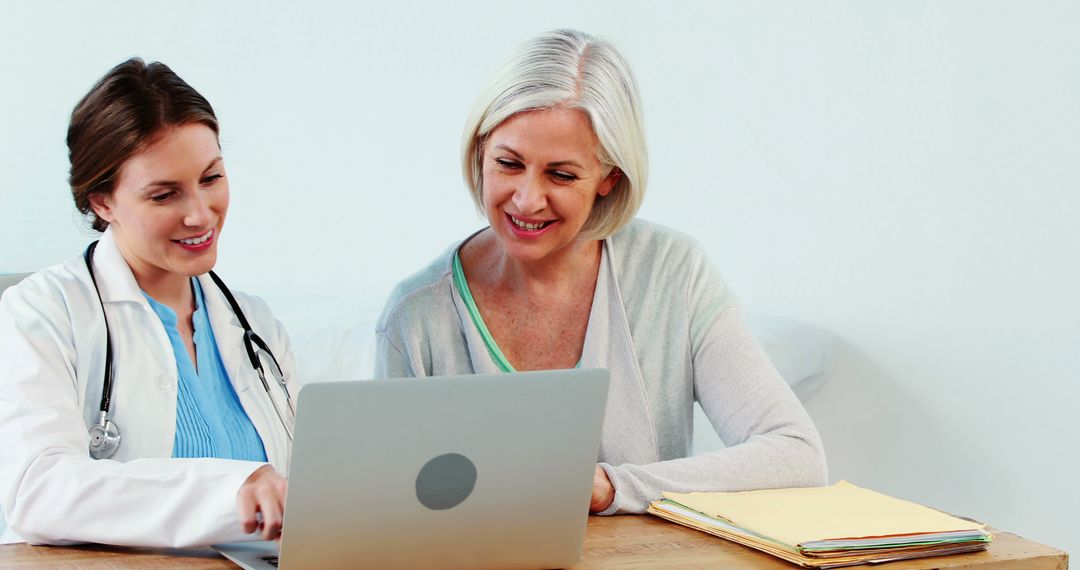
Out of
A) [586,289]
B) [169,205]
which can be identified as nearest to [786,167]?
[586,289]

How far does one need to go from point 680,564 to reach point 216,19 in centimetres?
193

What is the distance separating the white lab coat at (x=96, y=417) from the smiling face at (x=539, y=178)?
1.45 feet

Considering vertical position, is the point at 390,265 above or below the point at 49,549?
above

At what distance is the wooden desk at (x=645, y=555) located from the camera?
1.22 metres

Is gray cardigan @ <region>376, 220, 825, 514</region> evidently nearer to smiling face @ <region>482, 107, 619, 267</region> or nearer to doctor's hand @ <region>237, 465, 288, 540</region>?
smiling face @ <region>482, 107, 619, 267</region>

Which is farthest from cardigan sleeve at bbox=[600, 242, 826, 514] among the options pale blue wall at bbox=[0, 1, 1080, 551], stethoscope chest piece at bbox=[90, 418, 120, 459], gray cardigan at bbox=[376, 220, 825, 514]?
pale blue wall at bbox=[0, 1, 1080, 551]

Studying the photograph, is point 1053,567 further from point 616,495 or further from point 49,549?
point 49,549

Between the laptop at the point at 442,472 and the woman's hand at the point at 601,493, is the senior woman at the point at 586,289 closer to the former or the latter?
the woman's hand at the point at 601,493

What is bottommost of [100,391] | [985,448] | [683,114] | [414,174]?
[985,448]

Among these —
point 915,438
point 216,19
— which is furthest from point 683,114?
point 216,19

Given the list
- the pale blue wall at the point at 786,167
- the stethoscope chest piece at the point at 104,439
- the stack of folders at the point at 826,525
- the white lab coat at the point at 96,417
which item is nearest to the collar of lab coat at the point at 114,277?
the white lab coat at the point at 96,417

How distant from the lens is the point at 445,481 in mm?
1127

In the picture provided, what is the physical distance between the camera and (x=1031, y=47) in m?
2.58

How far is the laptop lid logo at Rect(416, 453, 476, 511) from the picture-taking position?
43.8 inches
